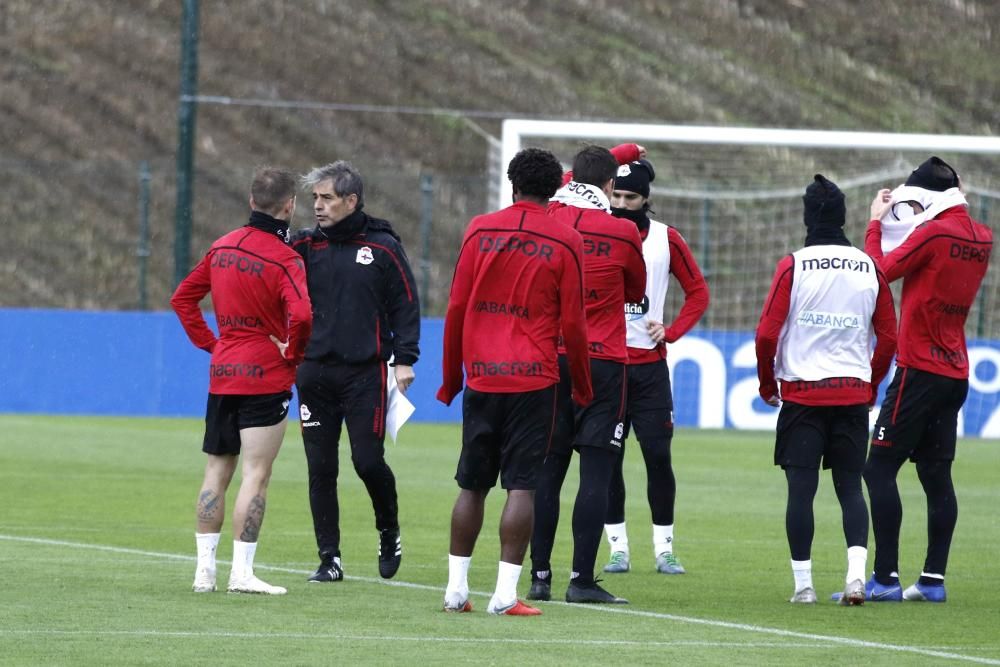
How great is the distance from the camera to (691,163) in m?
35.5

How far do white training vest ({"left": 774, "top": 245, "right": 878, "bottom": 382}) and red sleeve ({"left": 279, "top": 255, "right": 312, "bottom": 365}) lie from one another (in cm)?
224

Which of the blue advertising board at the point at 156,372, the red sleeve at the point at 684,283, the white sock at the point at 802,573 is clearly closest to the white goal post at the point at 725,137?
the blue advertising board at the point at 156,372

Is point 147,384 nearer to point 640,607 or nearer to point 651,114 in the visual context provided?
point 640,607

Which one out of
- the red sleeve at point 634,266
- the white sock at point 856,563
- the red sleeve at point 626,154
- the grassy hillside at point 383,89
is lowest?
the white sock at point 856,563

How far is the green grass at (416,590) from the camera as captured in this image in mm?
7504

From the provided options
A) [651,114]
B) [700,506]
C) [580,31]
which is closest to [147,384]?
[700,506]

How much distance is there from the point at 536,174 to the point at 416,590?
7.16 ft

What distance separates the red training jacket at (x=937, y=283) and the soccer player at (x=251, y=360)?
2.82 meters

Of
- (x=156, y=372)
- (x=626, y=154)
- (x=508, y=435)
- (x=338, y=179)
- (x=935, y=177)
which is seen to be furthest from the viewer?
(x=156, y=372)

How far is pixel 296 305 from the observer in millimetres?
8891

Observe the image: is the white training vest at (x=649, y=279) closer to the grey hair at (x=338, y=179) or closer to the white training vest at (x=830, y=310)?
the white training vest at (x=830, y=310)

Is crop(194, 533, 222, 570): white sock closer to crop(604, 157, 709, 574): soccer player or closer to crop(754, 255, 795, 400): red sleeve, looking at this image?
crop(604, 157, 709, 574): soccer player

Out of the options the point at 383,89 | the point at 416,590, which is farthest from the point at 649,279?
the point at 383,89

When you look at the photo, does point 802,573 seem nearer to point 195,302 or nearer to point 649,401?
point 649,401
